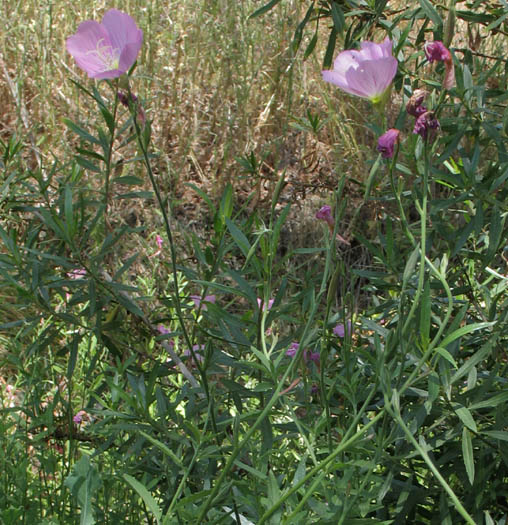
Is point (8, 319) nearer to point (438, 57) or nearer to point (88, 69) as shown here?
point (88, 69)

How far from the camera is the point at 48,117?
2998mm

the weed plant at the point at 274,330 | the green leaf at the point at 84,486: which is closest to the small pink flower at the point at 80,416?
the weed plant at the point at 274,330

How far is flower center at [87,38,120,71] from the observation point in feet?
3.43

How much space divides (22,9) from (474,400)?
284 centimetres

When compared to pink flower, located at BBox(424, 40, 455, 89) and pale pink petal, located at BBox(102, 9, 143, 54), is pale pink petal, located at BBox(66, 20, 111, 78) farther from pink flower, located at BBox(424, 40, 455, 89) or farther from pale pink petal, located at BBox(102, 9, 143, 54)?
pink flower, located at BBox(424, 40, 455, 89)

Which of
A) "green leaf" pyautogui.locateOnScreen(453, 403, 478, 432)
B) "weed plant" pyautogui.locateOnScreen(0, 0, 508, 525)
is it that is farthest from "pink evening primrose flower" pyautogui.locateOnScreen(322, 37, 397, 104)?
"green leaf" pyautogui.locateOnScreen(453, 403, 478, 432)

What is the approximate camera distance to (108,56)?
1050 millimetres

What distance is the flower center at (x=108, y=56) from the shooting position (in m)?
1.04

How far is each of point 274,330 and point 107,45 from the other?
0.90 meters

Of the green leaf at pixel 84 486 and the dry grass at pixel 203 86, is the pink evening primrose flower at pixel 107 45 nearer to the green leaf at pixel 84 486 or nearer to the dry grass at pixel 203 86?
the green leaf at pixel 84 486

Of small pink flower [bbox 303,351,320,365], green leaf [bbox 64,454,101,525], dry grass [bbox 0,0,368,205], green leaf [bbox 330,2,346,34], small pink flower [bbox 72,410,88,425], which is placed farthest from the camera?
dry grass [bbox 0,0,368,205]

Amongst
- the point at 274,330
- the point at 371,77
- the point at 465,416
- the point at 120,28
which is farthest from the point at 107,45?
the point at 274,330


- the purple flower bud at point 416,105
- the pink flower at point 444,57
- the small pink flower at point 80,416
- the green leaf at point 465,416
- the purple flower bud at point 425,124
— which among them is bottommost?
the small pink flower at point 80,416

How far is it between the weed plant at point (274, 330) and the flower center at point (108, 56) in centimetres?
4
